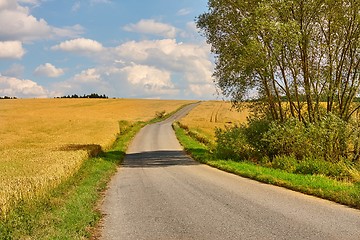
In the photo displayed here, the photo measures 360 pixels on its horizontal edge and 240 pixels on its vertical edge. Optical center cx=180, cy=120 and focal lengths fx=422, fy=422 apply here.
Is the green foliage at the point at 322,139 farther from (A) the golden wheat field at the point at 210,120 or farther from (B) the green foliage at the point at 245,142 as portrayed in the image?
(A) the golden wheat field at the point at 210,120

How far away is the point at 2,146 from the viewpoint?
123 feet

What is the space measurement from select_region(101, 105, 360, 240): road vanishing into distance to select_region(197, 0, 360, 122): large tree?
29.6ft

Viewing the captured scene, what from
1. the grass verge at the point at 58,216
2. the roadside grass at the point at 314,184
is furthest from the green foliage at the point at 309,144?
the grass verge at the point at 58,216

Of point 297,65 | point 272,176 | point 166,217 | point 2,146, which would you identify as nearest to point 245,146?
point 297,65

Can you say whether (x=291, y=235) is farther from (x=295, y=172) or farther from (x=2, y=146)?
(x=2, y=146)

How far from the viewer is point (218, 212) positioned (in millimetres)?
11039

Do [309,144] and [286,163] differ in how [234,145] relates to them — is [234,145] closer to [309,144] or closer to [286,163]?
[309,144]

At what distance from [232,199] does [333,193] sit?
3.07 m

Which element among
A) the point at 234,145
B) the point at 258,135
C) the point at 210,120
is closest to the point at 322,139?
the point at 258,135

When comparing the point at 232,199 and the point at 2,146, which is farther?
the point at 2,146

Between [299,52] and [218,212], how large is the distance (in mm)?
16383

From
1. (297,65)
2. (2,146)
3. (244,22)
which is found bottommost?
(2,146)

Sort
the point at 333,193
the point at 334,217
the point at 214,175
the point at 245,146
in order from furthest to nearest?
the point at 245,146 → the point at 214,175 → the point at 333,193 → the point at 334,217

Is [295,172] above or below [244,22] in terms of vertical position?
below
